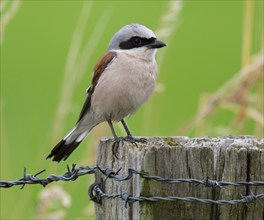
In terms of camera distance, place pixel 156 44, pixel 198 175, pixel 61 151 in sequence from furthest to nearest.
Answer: pixel 156 44 < pixel 61 151 < pixel 198 175

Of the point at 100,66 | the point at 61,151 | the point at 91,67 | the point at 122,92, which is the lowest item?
the point at 61,151

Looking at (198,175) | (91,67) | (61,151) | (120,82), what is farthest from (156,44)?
(91,67)

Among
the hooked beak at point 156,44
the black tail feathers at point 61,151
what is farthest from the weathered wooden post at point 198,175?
the hooked beak at point 156,44

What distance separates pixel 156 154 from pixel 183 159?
0.11 m

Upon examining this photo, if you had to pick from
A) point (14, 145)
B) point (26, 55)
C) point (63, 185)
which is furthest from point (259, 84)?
point (26, 55)

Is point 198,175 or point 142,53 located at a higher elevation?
point 142,53

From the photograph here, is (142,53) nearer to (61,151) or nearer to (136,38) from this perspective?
(136,38)

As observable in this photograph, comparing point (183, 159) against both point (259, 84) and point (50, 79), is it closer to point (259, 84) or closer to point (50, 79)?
point (259, 84)

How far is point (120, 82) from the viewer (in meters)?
4.91

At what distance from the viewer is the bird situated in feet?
16.1

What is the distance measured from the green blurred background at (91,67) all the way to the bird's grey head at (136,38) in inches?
3.9

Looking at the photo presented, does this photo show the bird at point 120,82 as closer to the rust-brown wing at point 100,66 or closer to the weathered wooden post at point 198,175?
the rust-brown wing at point 100,66

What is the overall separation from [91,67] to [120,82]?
4761 mm

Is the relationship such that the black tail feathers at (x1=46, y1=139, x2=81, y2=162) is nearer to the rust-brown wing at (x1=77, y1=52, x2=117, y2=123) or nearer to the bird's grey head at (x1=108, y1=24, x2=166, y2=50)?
the rust-brown wing at (x1=77, y1=52, x2=117, y2=123)
